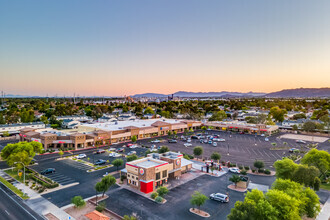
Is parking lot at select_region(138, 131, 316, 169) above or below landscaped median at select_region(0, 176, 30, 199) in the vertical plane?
below

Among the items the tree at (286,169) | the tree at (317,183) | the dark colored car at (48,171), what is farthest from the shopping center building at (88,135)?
the tree at (317,183)

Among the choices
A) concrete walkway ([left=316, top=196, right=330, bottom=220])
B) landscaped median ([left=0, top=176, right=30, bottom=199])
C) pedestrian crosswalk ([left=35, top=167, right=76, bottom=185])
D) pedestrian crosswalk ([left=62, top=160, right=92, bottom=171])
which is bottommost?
pedestrian crosswalk ([left=62, top=160, right=92, bottom=171])

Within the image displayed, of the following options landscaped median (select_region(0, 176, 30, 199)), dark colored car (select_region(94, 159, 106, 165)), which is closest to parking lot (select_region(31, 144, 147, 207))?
dark colored car (select_region(94, 159, 106, 165))

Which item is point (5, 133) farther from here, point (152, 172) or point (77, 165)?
point (152, 172)

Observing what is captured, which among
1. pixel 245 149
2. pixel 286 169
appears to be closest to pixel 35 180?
pixel 286 169

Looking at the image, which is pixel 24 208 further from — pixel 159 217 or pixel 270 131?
pixel 270 131

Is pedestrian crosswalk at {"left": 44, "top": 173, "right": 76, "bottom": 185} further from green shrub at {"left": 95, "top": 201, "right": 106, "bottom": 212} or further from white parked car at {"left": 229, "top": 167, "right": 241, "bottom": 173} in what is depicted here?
white parked car at {"left": 229, "top": 167, "right": 241, "bottom": 173}

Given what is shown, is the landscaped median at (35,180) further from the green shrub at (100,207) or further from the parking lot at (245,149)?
the parking lot at (245,149)

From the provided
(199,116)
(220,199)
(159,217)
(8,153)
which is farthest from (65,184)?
(199,116)

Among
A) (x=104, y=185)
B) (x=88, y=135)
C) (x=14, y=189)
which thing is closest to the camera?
(x=104, y=185)

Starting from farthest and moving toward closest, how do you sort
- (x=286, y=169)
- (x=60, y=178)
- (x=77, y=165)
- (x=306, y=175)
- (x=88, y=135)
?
(x=88, y=135)
(x=77, y=165)
(x=60, y=178)
(x=286, y=169)
(x=306, y=175)
